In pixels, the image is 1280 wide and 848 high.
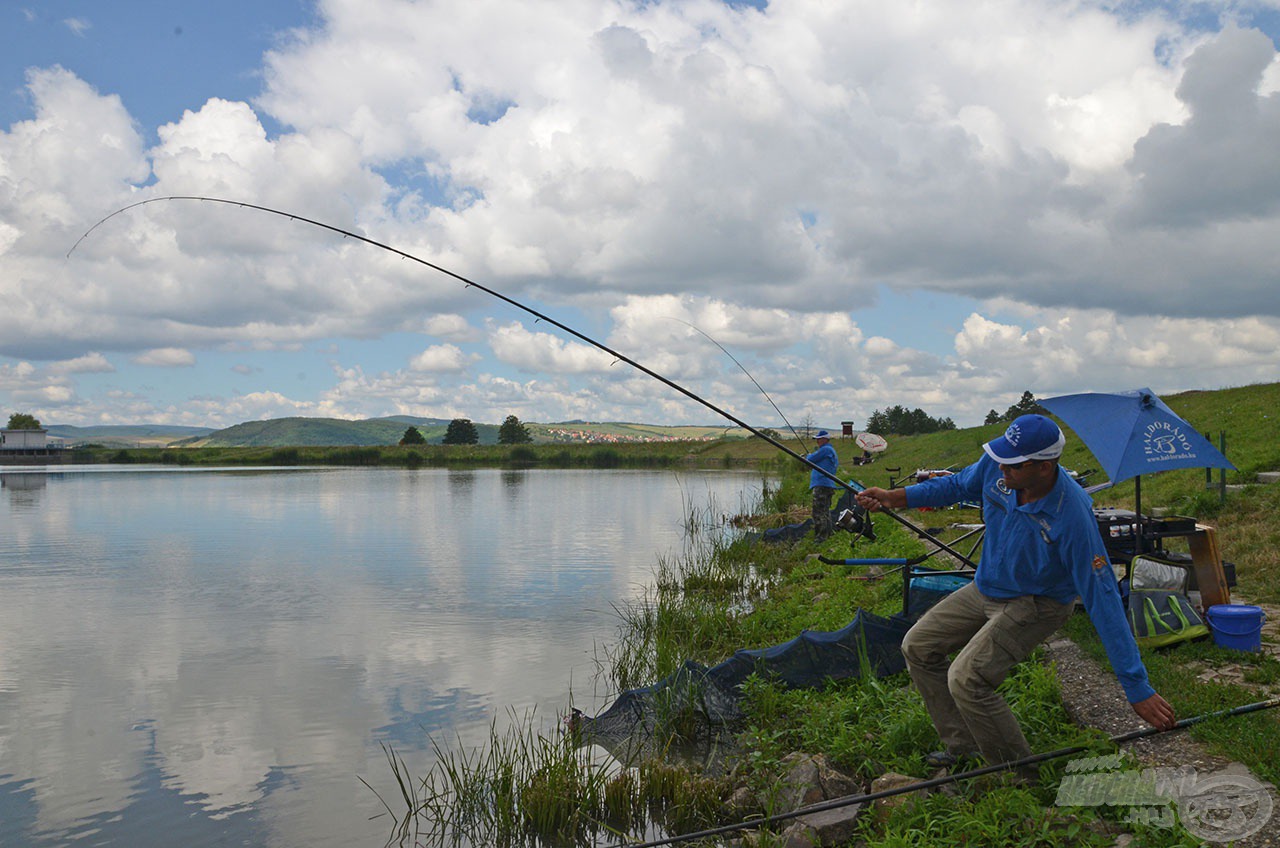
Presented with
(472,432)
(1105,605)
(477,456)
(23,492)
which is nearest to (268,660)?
(1105,605)

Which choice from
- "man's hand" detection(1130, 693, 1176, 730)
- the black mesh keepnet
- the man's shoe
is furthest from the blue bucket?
"man's hand" detection(1130, 693, 1176, 730)

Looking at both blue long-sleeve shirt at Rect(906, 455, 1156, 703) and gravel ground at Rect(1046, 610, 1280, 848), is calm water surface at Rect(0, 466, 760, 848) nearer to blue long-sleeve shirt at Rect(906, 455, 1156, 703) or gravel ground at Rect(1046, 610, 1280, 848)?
gravel ground at Rect(1046, 610, 1280, 848)

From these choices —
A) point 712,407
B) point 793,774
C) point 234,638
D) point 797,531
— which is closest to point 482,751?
point 793,774

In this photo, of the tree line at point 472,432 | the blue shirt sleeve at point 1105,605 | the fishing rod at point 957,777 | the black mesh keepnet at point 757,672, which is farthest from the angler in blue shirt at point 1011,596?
the tree line at point 472,432

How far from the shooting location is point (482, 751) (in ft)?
23.8

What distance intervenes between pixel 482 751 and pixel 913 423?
71.0m

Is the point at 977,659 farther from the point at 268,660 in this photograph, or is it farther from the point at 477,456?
the point at 477,456

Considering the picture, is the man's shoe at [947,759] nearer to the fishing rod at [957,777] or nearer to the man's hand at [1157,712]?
the fishing rod at [957,777]

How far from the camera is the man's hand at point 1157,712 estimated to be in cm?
402

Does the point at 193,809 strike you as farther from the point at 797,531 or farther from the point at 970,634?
the point at 797,531

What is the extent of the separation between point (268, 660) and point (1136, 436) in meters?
9.40

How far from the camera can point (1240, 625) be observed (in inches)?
255

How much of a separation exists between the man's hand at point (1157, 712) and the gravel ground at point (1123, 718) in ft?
1.82

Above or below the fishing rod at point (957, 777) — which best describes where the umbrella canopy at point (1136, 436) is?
above
